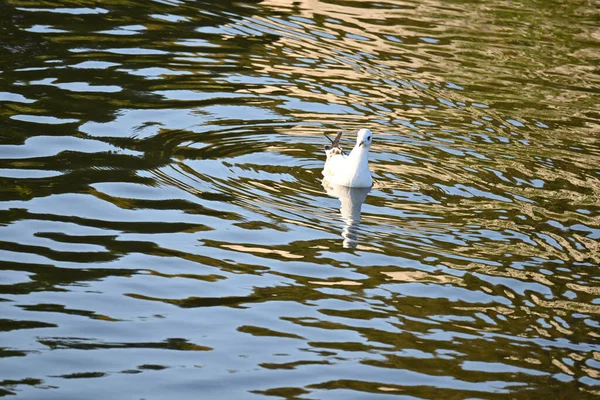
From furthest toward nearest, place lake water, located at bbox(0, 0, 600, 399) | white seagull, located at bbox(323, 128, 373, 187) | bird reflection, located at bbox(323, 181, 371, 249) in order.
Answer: white seagull, located at bbox(323, 128, 373, 187), bird reflection, located at bbox(323, 181, 371, 249), lake water, located at bbox(0, 0, 600, 399)

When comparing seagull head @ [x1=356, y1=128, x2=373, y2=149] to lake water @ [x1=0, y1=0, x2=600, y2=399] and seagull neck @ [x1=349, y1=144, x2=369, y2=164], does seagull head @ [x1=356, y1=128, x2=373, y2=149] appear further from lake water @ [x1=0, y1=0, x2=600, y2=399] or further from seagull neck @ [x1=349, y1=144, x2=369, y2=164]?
lake water @ [x1=0, y1=0, x2=600, y2=399]

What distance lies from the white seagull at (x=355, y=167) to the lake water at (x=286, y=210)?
0.18m

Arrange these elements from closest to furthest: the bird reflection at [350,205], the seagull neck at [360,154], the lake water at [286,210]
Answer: the lake water at [286,210] → the bird reflection at [350,205] → the seagull neck at [360,154]

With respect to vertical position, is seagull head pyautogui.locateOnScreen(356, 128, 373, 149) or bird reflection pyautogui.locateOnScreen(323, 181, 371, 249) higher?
seagull head pyautogui.locateOnScreen(356, 128, 373, 149)

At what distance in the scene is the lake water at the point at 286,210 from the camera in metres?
8.48

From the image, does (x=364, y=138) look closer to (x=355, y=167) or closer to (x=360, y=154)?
(x=360, y=154)

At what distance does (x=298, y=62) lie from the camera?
57.1 ft

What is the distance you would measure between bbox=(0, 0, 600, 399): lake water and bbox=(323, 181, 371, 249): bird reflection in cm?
4

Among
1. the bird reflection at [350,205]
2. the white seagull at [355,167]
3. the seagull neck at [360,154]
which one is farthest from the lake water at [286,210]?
the seagull neck at [360,154]

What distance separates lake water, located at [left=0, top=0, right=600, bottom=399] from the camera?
27.8ft

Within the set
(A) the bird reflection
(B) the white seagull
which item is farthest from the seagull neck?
(A) the bird reflection

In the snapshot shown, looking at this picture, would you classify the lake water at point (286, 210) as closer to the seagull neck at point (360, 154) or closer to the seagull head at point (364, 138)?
the seagull neck at point (360, 154)

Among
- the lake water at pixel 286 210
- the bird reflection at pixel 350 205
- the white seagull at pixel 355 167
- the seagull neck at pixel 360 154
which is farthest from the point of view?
the seagull neck at pixel 360 154

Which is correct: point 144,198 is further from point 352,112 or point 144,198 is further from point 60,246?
point 352,112
